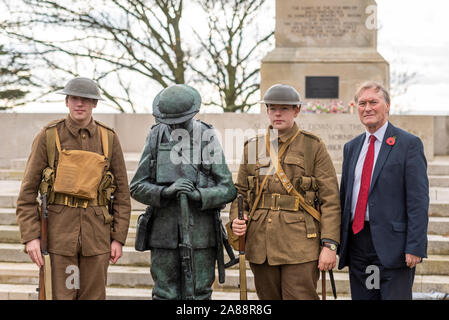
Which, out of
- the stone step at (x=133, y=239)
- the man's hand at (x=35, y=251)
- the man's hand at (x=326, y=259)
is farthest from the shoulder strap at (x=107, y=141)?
the stone step at (x=133, y=239)

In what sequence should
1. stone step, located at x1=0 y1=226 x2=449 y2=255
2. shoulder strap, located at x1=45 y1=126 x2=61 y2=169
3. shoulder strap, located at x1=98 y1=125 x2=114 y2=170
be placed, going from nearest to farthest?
shoulder strap, located at x1=45 y1=126 x2=61 y2=169 → shoulder strap, located at x1=98 y1=125 x2=114 y2=170 → stone step, located at x1=0 y1=226 x2=449 y2=255

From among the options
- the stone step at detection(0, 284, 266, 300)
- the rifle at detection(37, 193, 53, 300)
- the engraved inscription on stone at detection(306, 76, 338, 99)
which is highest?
the engraved inscription on stone at detection(306, 76, 338, 99)

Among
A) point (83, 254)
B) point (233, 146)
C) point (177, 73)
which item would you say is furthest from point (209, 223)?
point (177, 73)

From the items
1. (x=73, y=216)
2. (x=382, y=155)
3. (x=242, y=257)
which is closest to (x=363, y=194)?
(x=382, y=155)

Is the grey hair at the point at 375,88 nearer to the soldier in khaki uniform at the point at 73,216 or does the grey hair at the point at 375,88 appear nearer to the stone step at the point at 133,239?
the soldier in khaki uniform at the point at 73,216

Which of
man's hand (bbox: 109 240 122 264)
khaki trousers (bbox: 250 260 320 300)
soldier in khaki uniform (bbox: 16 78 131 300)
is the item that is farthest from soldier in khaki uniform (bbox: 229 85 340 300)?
soldier in khaki uniform (bbox: 16 78 131 300)

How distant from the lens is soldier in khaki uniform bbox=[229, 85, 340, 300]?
4035 millimetres

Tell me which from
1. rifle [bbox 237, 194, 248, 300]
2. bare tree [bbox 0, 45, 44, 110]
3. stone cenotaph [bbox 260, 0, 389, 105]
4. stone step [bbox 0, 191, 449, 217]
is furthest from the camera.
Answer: bare tree [bbox 0, 45, 44, 110]

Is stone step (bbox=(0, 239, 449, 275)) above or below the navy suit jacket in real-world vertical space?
below

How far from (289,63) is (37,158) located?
935 cm

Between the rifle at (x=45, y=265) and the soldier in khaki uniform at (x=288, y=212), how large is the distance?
1.30m

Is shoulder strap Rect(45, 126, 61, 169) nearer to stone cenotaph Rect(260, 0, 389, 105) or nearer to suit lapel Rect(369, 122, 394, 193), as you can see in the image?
suit lapel Rect(369, 122, 394, 193)

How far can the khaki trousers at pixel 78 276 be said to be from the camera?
4086 mm
